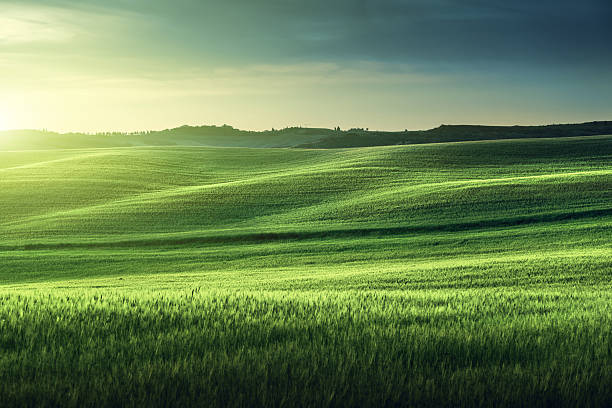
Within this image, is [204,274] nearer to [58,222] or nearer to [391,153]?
[58,222]

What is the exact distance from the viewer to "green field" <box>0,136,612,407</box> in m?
4.36

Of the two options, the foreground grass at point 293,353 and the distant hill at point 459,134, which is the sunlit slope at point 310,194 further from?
the distant hill at point 459,134

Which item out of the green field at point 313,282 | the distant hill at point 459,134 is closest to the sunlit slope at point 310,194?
the green field at point 313,282

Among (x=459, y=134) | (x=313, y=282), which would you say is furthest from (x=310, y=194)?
(x=459, y=134)

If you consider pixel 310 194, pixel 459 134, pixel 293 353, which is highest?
pixel 459 134

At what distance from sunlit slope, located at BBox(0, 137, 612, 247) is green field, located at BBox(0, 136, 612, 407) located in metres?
0.24

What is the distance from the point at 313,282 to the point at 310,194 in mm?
27079

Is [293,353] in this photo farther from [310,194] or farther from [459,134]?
[459,134]

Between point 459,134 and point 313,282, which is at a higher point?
point 459,134

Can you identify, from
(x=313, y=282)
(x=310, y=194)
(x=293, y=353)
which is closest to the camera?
(x=293, y=353)

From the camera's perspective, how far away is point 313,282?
59.3ft

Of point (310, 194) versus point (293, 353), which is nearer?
point (293, 353)

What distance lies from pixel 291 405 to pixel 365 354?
1.11 metres

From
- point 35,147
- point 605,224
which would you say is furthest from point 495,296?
point 35,147
